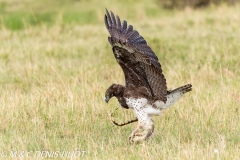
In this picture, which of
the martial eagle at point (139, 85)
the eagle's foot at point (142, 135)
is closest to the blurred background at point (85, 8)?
the martial eagle at point (139, 85)

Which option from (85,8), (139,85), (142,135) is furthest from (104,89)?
(85,8)

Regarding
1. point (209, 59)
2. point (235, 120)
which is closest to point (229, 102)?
point (235, 120)

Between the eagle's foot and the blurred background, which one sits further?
the blurred background

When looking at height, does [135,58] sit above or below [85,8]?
below

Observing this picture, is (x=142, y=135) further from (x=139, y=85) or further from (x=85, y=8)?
(x=85, y=8)

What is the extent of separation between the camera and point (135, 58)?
5.77 m

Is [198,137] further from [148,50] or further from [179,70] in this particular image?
[179,70]

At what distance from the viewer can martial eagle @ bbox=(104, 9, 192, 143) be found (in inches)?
224

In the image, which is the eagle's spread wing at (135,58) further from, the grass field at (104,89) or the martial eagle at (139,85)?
the grass field at (104,89)

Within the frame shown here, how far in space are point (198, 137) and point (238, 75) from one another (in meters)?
3.25

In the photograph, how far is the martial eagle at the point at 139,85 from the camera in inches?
224

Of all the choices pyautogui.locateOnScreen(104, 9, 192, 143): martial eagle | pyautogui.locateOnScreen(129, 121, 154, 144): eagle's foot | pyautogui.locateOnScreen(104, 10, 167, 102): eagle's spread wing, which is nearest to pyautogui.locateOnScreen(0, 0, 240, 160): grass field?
pyautogui.locateOnScreen(129, 121, 154, 144): eagle's foot

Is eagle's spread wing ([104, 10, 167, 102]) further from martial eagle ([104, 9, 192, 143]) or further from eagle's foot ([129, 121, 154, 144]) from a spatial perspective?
eagle's foot ([129, 121, 154, 144])

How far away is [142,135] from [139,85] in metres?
0.51
